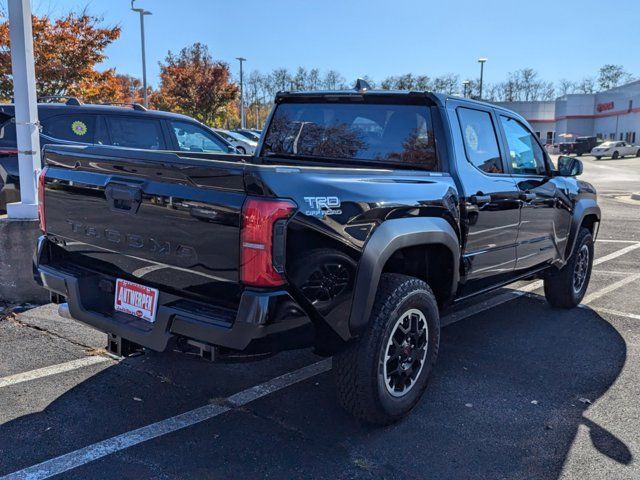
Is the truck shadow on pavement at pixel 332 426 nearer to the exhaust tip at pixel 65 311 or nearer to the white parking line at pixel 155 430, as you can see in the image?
the white parking line at pixel 155 430

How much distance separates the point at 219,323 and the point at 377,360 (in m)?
0.94

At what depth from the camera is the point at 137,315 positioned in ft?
9.76

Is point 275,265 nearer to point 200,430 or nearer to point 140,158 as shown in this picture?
point 140,158

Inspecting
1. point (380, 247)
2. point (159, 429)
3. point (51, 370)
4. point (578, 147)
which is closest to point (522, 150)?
point (380, 247)

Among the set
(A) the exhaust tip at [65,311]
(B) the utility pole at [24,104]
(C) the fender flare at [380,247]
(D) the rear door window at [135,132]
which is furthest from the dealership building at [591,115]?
(A) the exhaust tip at [65,311]

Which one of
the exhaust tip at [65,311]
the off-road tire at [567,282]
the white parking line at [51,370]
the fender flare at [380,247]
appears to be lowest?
the white parking line at [51,370]

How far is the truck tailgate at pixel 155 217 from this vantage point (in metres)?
2.57

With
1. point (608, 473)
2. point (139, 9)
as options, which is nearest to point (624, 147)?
point (139, 9)

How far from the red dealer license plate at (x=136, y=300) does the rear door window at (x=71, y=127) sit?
497cm

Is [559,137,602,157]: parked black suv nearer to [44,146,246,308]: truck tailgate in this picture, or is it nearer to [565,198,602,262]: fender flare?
[565,198,602,262]: fender flare

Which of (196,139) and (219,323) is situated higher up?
(196,139)

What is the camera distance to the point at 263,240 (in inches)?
97.8

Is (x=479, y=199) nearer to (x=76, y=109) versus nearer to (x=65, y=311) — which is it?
(x=65, y=311)

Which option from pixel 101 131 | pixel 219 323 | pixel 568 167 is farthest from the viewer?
pixel 101 131
